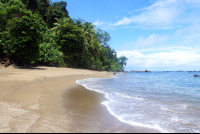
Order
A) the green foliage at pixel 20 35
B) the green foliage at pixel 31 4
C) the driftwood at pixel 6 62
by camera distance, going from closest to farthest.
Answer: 1. the green foliage at pixel 20 35
2. the driftwood at pixel 6 62
3. the green foliage at pixel 31 4

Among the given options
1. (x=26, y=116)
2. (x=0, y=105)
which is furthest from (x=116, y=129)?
(x=0, y=105)

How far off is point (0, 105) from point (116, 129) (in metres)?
3.17

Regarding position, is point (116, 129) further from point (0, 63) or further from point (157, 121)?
point (0, 63)

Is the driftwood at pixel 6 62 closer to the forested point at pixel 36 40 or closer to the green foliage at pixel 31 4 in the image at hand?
the forested point at pixel 36 40

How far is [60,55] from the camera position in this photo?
75.0ft

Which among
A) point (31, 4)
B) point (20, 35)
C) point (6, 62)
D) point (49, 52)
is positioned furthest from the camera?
point (31, 4)

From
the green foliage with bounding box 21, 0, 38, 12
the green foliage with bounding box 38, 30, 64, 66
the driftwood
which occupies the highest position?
the green foliage with bounding box 21, 0, 38, 12

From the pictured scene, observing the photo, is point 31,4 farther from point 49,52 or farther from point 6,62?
point 6,62

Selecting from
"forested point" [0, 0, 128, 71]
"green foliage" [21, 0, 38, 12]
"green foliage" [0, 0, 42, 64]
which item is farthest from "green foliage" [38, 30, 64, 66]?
"green foliage" [21, 0, 38, 12]

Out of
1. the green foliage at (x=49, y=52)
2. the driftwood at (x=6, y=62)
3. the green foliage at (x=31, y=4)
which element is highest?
the green foliage at (x=31, y=4)

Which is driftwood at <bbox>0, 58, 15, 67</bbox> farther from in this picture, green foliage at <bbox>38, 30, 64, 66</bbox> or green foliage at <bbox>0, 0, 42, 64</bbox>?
green foliage at <bbox>38, 30, 64, 66</bbox>

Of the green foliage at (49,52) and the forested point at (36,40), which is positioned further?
the green foliage at (49,52)

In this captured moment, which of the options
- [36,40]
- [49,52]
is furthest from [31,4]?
[36,40]

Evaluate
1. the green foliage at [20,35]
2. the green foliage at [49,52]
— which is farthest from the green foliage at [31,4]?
the green foliage at [20,35]
